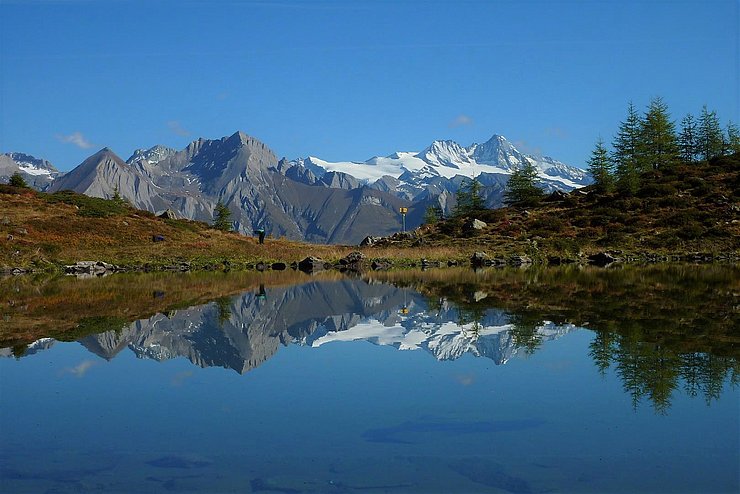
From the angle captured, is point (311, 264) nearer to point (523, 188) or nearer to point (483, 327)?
point (483, 327)

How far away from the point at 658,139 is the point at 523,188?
24.4m

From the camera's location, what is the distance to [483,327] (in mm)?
20844

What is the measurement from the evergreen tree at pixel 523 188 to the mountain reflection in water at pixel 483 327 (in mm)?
74164

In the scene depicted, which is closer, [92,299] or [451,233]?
[92,299]

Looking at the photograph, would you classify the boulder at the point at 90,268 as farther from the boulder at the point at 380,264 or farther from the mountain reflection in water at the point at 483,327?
the mountain reflection in water at the point at 483,327

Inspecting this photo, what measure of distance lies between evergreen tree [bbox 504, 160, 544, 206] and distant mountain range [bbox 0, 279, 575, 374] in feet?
273

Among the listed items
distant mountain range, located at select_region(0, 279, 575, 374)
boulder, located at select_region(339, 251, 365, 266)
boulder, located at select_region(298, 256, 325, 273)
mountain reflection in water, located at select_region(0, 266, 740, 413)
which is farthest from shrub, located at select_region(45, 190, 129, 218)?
distant mountain range, located at select_region(0, 279, 575, 374)

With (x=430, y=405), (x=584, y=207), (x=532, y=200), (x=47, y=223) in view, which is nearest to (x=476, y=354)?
(x=430, y=405)

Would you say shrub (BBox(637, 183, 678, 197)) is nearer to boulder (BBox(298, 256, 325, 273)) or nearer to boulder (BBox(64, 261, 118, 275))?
boulder (BBox(298, 256, 325, 273))

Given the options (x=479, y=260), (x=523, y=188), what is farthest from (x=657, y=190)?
(x=479, y=260)

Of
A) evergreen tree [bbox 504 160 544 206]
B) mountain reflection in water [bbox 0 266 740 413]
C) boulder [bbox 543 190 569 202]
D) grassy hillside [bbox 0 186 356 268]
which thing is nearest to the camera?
mountain reflection in water [bbox 0 266 740 413]

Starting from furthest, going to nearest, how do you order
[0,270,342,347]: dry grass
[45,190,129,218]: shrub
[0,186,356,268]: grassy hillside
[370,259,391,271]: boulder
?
[45,190,129,218]: shrub
[370,259,391,271]: boulder
[0,186,356,268]: grassy hillside
[0,270,342,347]: dry grass

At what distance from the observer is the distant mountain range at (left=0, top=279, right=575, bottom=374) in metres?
17.2

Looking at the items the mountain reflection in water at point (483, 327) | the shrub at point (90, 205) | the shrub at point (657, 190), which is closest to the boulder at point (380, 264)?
the mountain reflection in water at point (483, 327)
